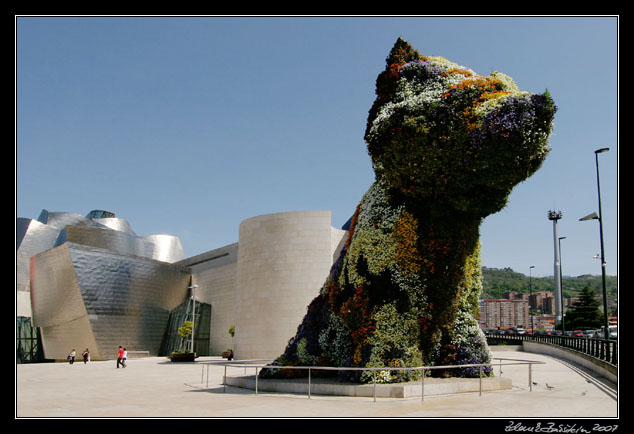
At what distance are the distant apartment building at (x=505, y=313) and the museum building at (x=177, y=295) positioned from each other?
115041 millimetres

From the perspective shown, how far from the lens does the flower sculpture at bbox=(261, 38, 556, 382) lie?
9797 millimetres

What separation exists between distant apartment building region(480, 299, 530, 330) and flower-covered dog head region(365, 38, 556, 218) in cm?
14588

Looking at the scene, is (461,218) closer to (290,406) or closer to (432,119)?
(432,119)

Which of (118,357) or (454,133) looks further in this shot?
(118,357)

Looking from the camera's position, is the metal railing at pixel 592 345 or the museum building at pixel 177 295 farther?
the museum building at pixel 177 295

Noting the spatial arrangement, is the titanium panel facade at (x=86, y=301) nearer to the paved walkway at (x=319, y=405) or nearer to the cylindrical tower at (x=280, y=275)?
the cylindrical tower at (x=280, y=275)

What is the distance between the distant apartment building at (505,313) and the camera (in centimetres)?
14938

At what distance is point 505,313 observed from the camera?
154 meters

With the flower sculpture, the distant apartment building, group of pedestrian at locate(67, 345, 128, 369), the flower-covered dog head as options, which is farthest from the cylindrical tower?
the distant apartment building

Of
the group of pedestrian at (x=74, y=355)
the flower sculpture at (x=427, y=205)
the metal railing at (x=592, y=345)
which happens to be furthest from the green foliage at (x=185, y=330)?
the flower sculpture at (x=427, y=205)

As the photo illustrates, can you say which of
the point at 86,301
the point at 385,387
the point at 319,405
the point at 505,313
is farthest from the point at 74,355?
the point at 505,313

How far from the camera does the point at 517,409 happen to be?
28.8 feet

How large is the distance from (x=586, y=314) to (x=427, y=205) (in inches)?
2203

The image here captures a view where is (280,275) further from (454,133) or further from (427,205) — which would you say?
(454,133)
